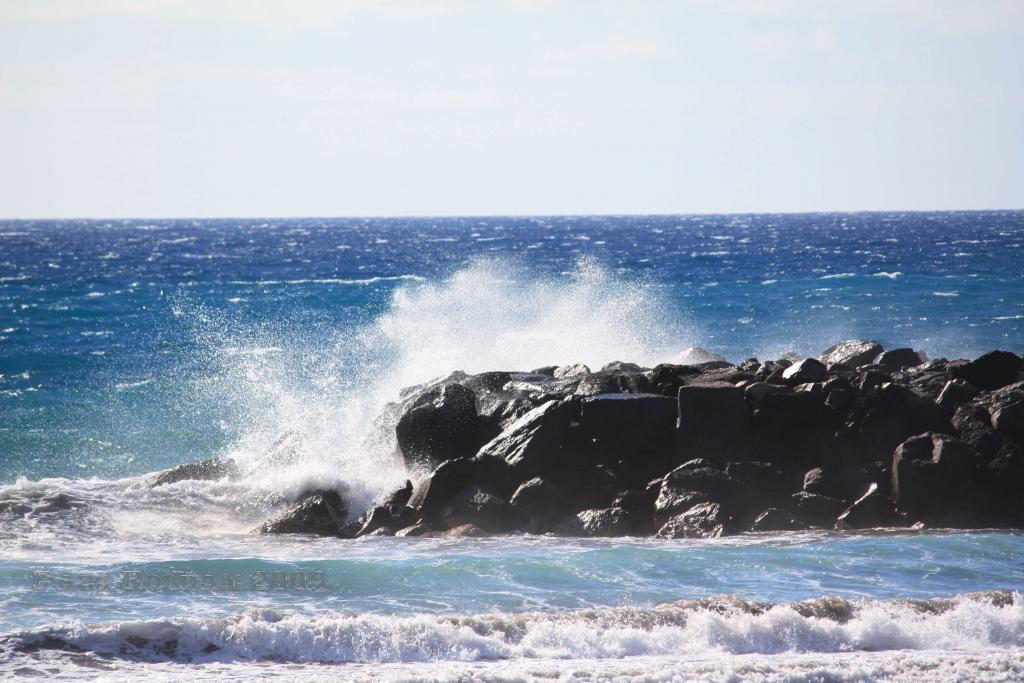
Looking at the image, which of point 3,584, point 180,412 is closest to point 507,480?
point 3,584

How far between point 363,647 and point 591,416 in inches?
216

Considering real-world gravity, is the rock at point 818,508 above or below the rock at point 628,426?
below

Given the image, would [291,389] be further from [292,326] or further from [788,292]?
[788,292]

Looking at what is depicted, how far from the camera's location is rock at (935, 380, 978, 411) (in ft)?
44.0

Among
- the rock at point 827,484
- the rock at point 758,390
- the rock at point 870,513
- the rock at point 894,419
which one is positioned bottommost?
the rock at point 870,513

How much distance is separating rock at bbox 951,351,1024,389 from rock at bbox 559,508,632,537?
17.8 feet

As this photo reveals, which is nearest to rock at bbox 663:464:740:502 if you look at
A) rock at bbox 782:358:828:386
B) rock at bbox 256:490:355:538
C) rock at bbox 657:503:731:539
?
rock at bbox 657:503:731:539

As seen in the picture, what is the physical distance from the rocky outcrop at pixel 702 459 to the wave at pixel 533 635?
309cm

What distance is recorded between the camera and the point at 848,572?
10094 millimetres

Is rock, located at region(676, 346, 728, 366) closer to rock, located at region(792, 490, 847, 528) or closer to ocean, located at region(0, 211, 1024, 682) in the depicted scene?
ocean, located at region(0, 211, 1024, 682)

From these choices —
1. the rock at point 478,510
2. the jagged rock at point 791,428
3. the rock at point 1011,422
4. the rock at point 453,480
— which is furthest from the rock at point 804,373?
the rock at point 478,510

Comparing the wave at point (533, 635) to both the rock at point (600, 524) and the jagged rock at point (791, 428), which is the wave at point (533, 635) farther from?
the jagged rock at point (791, 428)

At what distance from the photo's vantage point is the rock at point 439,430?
13.9 metres

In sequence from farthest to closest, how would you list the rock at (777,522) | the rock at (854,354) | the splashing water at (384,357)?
the rock at (854,354), the splashing water at (384,357), the rock at (777,522)
